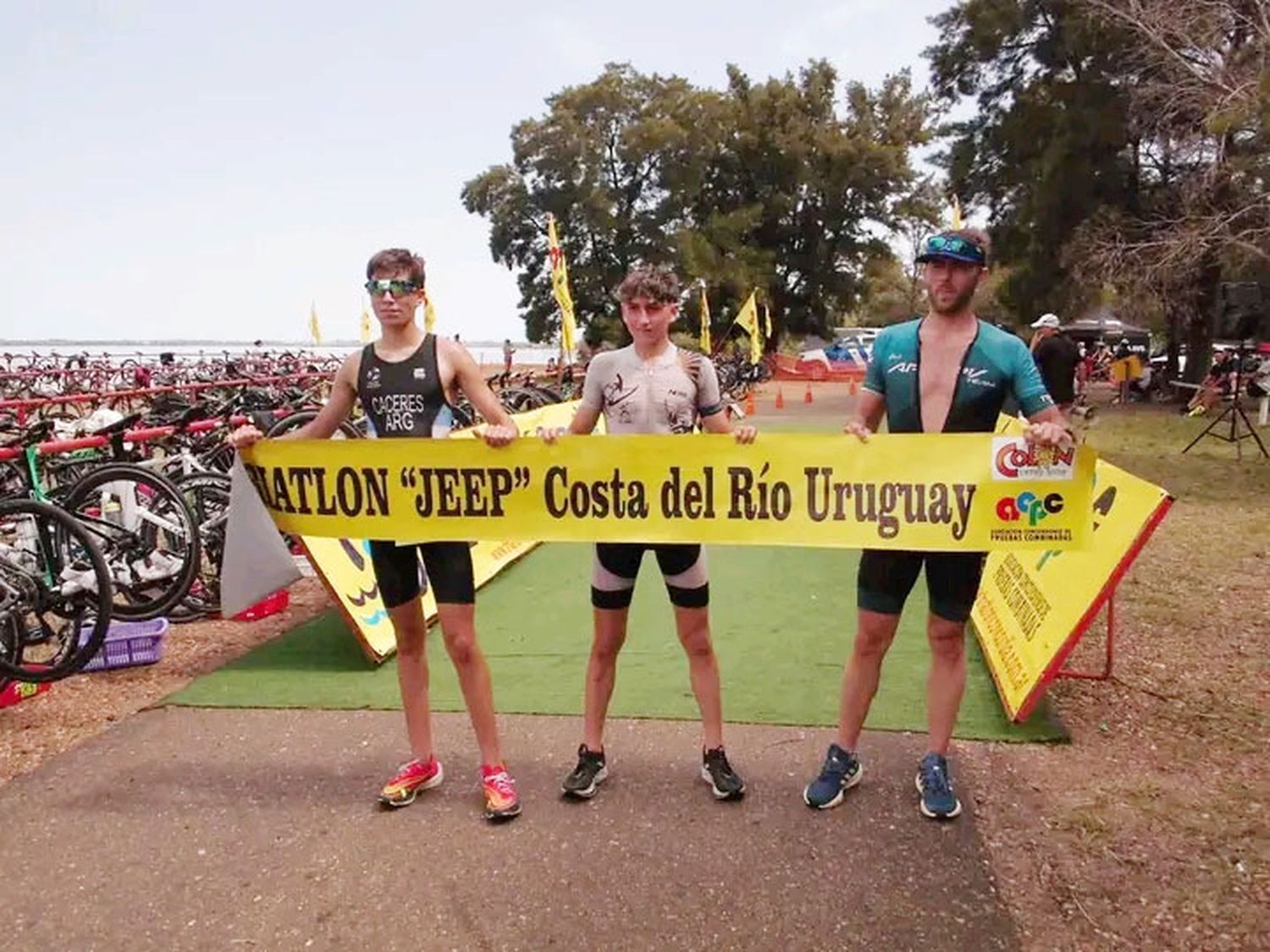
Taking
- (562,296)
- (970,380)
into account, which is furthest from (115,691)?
(562,296)

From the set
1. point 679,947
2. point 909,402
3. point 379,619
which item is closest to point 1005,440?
point 909,402

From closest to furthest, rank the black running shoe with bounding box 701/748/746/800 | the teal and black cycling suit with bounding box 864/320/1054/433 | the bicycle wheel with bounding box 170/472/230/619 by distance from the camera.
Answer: the teal and black cycling suit with bounding box 864/320/1054/433, the black running shoe with bounding box 701/748/746/800, the bicycle wheel with bounding box 170/472/230/619

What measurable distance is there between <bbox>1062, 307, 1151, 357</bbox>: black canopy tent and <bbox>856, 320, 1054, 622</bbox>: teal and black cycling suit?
118 feet

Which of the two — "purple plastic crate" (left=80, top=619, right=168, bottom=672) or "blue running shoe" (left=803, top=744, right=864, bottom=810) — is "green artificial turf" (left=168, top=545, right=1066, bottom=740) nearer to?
"purple plastic crate" (left=80, top=619, right=168, bottom=672)

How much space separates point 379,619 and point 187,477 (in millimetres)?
1852

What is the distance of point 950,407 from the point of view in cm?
311

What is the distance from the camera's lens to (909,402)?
3.16m

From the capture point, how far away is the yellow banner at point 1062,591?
12.2 feet

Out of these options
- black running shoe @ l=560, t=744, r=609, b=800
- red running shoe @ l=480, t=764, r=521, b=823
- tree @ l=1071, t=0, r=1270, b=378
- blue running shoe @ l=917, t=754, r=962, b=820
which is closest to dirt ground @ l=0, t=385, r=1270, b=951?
blue running shoe @ l=917, t=754, r=962, b=820

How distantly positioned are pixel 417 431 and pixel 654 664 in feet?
6.66

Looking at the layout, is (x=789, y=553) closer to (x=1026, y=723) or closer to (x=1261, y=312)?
(x=1026, y=723)

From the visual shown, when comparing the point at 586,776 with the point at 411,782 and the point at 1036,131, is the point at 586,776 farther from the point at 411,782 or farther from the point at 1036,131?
the point at 1036,131

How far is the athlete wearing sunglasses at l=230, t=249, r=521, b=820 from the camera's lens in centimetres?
322

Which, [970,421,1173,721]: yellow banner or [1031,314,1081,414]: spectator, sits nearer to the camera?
[970,421,1173,721]: yellow banner
